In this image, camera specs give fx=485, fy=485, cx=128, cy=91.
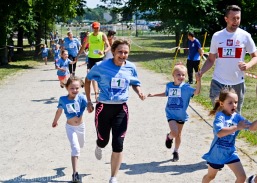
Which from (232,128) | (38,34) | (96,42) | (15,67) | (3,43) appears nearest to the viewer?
(232,128)

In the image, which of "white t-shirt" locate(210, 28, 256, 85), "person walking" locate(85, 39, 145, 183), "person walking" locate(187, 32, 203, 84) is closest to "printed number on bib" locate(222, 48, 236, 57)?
"white t-shirt" locate(210, 28, 256, 85)

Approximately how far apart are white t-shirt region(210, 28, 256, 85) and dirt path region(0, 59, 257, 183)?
4.02 ft

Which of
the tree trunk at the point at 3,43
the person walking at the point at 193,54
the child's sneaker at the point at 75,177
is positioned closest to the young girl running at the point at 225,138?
the child's sneaker at the point at 75,177

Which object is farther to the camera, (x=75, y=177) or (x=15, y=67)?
(x=15, y=67)

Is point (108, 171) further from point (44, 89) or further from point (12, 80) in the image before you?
point (12, 80)

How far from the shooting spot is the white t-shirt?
21.0 feet

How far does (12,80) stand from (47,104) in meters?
7.75

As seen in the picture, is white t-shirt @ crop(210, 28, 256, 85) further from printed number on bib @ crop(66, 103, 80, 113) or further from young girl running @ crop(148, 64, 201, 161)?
printed number on bib @ crop(66, 103, 80, 113)

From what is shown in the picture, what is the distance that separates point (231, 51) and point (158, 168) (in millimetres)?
1866

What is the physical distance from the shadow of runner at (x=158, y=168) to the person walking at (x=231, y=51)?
107cm

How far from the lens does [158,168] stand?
21.9 ft

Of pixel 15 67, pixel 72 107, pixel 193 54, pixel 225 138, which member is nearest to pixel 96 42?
pixel 193 54

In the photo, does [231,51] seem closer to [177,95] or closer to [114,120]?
[177,95]

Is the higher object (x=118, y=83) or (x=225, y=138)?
(x=118, y=83)
